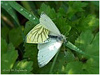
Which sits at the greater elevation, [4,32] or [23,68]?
[4,32]

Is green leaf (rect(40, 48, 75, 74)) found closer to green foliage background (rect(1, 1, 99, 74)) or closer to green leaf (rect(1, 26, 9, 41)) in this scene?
green foliage background (rect(1, 1, 99, 74))

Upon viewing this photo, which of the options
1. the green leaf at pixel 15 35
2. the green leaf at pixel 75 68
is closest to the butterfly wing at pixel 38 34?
the green leaf at pixel 75 68

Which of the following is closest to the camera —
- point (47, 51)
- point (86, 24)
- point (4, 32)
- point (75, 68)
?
point (47, 51)

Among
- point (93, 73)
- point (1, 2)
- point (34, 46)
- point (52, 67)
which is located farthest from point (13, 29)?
point (93, 73)

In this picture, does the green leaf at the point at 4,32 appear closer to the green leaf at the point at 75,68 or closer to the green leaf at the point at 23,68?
the green leaf at the point at 23,68

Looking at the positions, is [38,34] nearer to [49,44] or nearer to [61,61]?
[49,44]

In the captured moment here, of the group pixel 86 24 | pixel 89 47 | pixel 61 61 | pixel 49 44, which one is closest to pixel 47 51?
pixel 49 44
